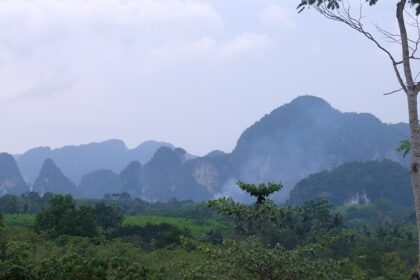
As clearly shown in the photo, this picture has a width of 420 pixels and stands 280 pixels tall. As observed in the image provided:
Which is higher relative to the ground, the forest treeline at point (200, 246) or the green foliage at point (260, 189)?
the green foliage at point (260, 189)

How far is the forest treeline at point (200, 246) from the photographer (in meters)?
8.48

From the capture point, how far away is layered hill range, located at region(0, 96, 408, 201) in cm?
14650

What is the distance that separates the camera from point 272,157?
15425cm

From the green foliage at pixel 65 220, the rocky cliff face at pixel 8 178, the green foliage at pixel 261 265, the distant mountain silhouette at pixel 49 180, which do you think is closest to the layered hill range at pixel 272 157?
the rocky cliff face at pixel 8 178

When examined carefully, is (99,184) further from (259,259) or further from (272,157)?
(259,259)

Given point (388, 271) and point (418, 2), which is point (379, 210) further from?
point (418, 2)

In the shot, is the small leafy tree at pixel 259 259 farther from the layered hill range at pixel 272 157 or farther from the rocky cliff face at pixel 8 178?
the rocky cliff face at pixel 8 178

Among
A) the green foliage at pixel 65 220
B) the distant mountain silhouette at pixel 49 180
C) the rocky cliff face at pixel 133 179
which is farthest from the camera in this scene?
the rocky cliff face at pixel 133 179

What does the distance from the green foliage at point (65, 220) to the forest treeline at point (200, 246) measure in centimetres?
5

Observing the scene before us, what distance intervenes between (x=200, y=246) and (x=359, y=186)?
97256 millimetres

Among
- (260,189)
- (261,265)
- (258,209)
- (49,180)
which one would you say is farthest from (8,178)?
(261,265)

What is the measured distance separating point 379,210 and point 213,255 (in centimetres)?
7477

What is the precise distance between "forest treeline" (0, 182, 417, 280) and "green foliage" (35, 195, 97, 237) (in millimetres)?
55

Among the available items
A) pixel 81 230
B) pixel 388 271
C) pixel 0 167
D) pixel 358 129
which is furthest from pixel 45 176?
pixel 388 271
